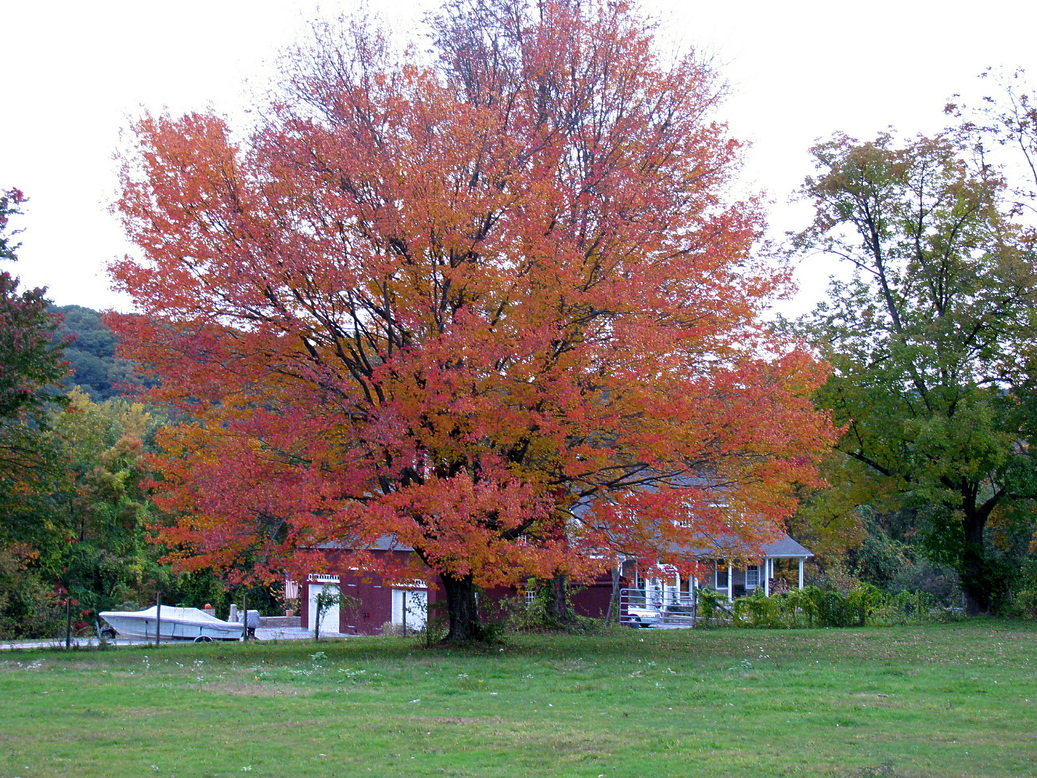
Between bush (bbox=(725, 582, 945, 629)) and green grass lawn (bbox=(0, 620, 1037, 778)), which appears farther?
bush (bbox=(725, 582, 945, 629))

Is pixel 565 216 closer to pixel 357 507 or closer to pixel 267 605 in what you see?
pixel 357 507

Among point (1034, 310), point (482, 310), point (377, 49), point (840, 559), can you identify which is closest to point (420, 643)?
point (482, 310)

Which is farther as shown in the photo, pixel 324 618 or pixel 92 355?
pixel 92 355

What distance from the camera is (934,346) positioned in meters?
28.0

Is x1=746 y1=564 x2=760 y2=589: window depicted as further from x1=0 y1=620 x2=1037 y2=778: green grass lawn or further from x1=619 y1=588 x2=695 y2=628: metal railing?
x1=0 y1=620 x2=1037 y2=778: green grass lawn

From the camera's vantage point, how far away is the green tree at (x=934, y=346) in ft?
89.8

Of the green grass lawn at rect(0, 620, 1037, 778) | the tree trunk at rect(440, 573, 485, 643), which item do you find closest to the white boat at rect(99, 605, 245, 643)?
the green grass lawn at rect(0, 620, 1037, 778)

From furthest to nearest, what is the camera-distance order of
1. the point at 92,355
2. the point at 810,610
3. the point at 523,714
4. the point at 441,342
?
the point at 92,355 < the point at 810,610 < the point at 441,342 < the point at 523,714

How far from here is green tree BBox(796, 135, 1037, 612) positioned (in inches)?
1078

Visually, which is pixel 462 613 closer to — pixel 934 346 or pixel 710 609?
pixel 710 609

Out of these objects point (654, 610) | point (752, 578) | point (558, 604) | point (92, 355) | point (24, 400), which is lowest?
point (654, 610)

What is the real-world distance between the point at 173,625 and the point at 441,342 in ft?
74.0

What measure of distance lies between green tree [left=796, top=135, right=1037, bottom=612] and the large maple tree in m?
12.4

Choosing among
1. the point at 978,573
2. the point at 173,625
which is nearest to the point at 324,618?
the point at 173,625
